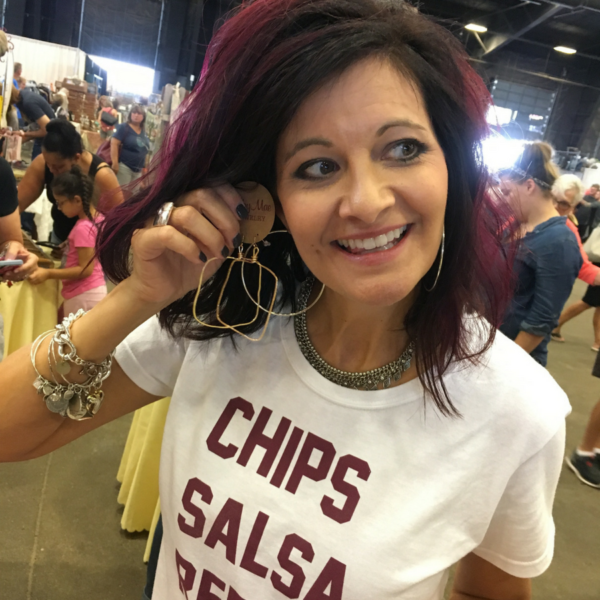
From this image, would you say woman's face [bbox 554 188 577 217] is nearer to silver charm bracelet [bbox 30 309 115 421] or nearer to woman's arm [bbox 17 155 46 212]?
silver charm bracelet [bbox 30 309 115 421]

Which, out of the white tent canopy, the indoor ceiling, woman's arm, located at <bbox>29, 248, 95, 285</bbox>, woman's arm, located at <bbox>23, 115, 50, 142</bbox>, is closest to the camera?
woman's arm, located at <bbox>29, 248, 95, 285</bbox>

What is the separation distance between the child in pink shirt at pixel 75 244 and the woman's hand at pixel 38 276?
3 centimetres

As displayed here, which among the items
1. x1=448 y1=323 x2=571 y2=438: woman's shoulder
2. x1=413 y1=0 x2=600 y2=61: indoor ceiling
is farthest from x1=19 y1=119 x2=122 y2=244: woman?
x1=413 y1=0 x2=600 y2=61: indoor ceiling

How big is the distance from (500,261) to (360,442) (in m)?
0.42

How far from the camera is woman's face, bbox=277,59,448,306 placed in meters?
0.69

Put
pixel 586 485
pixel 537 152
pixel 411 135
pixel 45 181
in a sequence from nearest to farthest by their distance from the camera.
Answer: pixel 411 135 → pixel 537 152 → pixel 586 485 → pixel 45 181

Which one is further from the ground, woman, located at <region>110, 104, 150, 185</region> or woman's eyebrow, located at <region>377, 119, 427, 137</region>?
woman's eyebrow, located at <region>377, 119, 427, 137</region>

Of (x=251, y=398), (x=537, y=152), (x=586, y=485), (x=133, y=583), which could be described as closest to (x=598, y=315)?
(x=586, y=485)

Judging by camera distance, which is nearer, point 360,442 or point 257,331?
point 360,442

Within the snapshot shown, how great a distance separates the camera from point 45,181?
3.10 m

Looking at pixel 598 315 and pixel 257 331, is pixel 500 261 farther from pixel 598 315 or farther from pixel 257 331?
pixel 598 315

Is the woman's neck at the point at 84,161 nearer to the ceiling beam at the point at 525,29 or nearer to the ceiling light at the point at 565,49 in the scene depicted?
the ceiling beam at the point at 525,29

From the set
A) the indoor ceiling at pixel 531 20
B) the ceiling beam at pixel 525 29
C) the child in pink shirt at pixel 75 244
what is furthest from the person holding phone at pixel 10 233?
the ceiling beam at pixel 525 29

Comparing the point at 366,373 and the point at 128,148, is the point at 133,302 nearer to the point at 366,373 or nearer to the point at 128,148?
the point at 366,373
